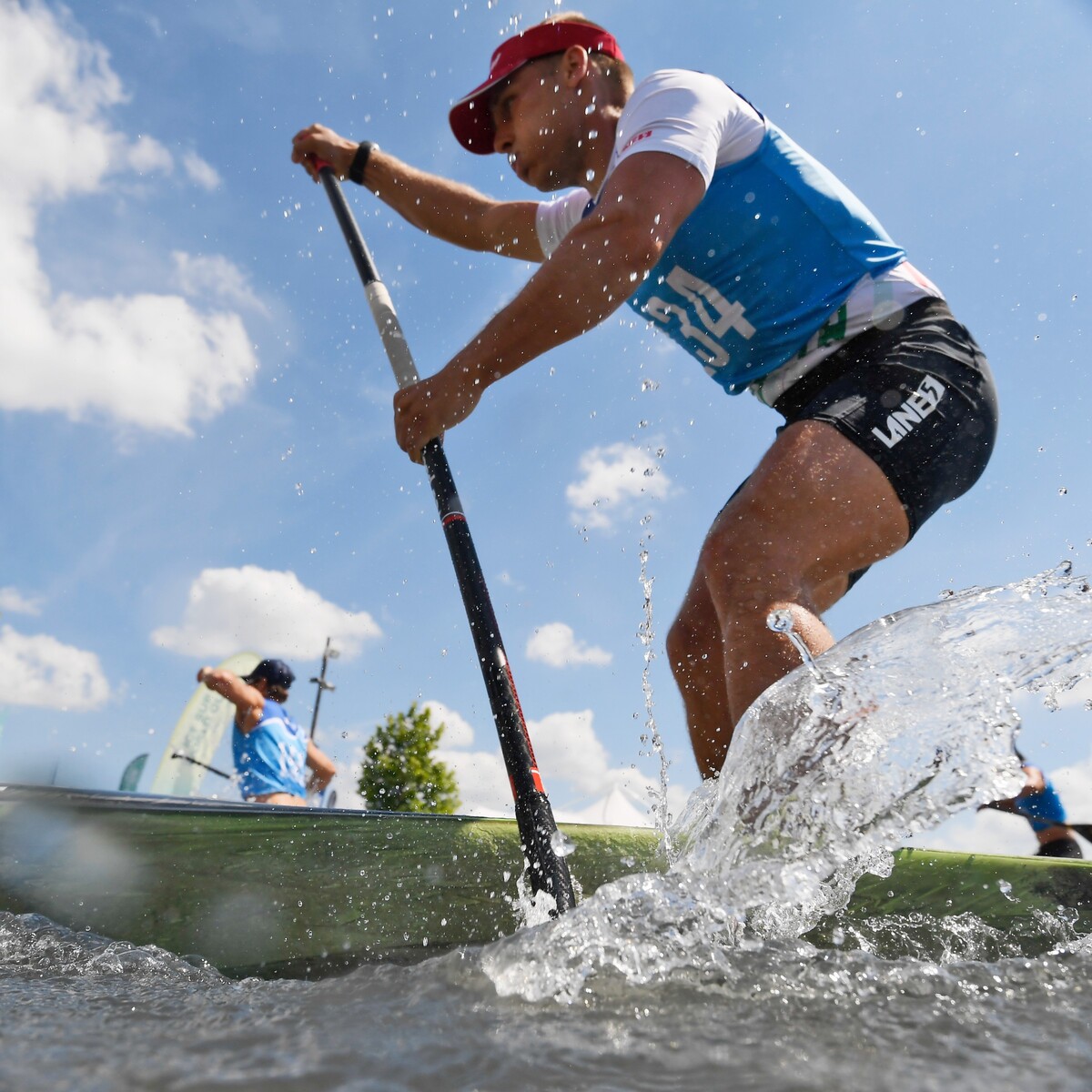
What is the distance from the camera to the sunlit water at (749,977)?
2.28ft

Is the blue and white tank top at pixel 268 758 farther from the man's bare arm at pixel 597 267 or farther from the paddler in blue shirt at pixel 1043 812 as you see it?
the man's bare arm at pixel 597 267

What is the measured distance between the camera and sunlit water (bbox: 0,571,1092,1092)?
2.28ft

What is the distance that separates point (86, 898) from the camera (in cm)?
194

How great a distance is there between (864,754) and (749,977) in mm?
510

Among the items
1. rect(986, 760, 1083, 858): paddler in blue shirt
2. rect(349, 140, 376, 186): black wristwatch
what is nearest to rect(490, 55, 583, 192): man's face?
rect(349, 140, 376, 186): black wristwatch

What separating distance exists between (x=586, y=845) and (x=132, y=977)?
3.51 ft

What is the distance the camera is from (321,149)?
3381 mm

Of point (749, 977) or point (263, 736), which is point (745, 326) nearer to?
point (749, 977)

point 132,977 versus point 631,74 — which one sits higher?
point 631,74

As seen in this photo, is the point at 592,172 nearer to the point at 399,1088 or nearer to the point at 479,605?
the point at 479,605

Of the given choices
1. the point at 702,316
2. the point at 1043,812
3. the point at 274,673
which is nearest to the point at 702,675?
the point at 702,316

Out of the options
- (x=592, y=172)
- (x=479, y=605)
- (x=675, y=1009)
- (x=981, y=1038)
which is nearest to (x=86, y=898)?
(x=479, y=605)

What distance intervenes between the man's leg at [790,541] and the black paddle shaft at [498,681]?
0.47 metres

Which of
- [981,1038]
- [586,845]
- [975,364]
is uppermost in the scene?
[975,364]
